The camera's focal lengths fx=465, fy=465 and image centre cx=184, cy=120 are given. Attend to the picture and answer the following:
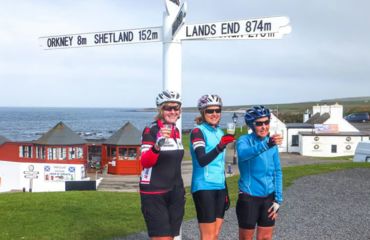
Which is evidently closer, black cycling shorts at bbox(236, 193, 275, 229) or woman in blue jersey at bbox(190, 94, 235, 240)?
Result: woman in blue jersey at bbox(190, 94, 235, 240)

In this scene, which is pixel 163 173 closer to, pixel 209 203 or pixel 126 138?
pixel 209 203

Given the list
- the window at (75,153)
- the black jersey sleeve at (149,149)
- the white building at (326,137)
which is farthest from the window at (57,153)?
the black jersey sleeve at (149,149)

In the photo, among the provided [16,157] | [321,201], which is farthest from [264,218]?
[16,157]

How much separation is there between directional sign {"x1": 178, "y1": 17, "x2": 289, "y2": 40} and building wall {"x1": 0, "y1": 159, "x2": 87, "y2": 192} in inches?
737

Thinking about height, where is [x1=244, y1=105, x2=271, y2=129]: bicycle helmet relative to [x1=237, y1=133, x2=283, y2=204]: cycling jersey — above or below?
above

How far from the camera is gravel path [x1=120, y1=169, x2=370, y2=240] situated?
27.3ft

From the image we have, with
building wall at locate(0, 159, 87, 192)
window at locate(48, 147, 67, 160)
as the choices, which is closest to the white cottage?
window at locate(48, 147, 67, 160)

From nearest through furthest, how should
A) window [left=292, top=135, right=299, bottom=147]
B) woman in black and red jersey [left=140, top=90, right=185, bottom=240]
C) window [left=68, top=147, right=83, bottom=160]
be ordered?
woman in black and red jersey [left=140, top=90, right=185, bottom=240], window [left=68, top=147, right=83, bottom=160], window [left=292, top=135, right=299, bottom=147]

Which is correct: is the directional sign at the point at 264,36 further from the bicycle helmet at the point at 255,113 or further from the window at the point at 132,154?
the window at the point at 132,154

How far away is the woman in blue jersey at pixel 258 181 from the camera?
16.2ft

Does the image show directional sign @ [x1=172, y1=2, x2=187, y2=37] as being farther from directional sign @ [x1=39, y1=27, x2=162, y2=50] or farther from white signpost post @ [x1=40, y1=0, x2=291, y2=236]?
directional sign @ [x1=39, y1=27, x2=162, y2=50]

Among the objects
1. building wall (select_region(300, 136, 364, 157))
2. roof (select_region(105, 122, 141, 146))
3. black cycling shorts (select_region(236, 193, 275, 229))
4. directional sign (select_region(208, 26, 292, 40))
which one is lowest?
building wall (select_region(300, 136, 364, 157))

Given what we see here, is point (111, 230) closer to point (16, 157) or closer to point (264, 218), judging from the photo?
point (264, 218)

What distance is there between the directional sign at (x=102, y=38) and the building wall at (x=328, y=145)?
1571 inches
